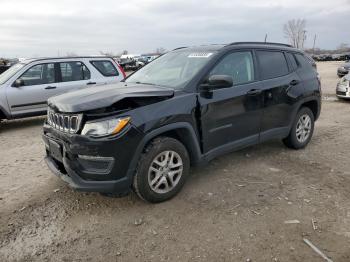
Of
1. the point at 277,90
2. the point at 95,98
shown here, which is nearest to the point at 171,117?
the point at 95,98

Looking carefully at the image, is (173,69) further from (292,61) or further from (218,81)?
(292,61)

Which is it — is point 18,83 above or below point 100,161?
above

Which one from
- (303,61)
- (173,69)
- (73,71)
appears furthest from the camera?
(73,71)

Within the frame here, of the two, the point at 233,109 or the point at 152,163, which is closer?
the point at 152,163

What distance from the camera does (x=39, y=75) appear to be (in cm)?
796

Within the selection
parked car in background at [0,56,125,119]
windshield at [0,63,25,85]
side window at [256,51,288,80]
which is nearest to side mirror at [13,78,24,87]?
parked car in background at [0,56,125,119]

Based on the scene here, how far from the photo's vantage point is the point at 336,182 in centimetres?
Answer: 414

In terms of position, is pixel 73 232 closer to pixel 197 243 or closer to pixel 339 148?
pixel 197 243

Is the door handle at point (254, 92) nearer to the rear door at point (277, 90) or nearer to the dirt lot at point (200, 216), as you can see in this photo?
the rear door at point (277, 90)

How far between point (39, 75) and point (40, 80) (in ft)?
0.43

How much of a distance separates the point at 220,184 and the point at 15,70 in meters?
6.16

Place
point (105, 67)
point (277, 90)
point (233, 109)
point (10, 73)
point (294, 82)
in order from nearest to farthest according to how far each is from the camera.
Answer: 1. point (233, 109)
2. point (277, 90)
3. point (294, 82)
4. point (10, 73)
5. point (105, 67)

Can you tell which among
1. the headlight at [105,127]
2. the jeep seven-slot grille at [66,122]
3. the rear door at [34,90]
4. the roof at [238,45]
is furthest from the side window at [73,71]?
the headlight at [105,127]

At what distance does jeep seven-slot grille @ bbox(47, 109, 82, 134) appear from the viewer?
3225 millimetres
